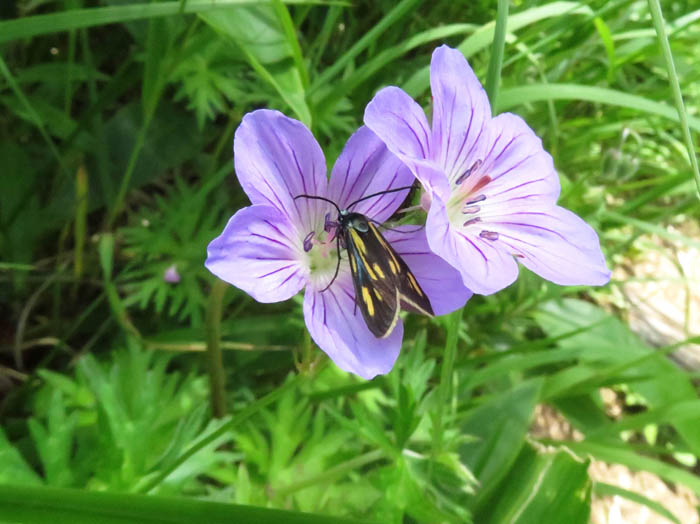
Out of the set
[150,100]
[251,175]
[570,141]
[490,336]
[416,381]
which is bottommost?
[490,336]

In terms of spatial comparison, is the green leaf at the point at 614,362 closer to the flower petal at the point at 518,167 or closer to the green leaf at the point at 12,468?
the flower petal at the point at 518,167

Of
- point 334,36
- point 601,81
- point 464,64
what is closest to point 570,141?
point 601,81

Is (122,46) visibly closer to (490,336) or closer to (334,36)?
(334,36)

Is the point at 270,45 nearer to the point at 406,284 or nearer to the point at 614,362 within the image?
the point at 406,284

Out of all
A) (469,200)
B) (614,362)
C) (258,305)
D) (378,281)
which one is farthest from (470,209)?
(614,362)

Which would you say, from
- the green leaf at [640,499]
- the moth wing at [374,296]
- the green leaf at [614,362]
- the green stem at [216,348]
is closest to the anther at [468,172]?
the moth wing at [374,296]

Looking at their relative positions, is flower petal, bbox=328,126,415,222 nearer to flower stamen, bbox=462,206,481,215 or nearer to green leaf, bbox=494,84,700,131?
flower stamen, bbox=462,206,481,215

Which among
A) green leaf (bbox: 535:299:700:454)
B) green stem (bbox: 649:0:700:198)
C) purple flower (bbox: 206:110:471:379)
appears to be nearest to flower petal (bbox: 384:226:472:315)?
purple flower (bbox: 206:110:471:379)
